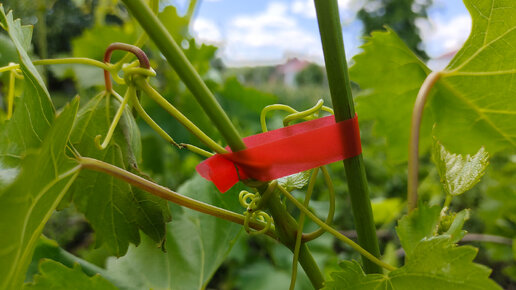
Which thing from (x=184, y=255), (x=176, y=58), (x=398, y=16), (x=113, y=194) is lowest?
(x=184, y=255)

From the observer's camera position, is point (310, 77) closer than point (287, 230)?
No

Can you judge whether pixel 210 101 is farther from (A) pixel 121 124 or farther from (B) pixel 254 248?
(B) pixel 254 248

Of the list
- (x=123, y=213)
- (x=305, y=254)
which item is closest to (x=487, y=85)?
(x=305, y=254)

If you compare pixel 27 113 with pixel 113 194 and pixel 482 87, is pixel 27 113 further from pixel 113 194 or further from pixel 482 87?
pixel 482 87

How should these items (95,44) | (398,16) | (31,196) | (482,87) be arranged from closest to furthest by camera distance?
1. (31,196)
2. (482,87)
3. (95,44)
4. (398,16)

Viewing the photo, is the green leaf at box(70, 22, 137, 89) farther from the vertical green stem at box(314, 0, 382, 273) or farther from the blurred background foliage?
the vertical green stem at box(314, 0, 382, 273)

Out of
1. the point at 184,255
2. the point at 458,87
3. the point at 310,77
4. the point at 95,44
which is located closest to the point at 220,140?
the point at 184,255
